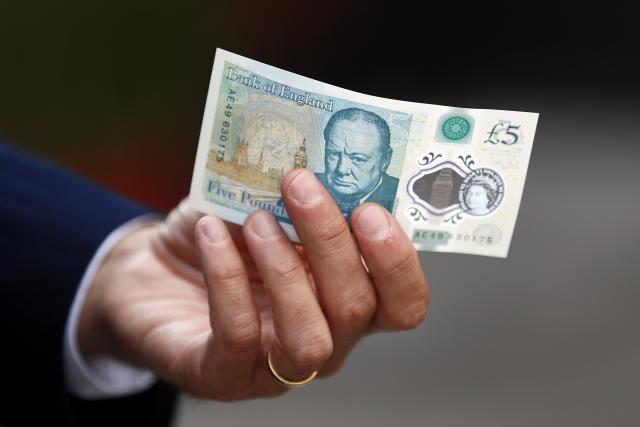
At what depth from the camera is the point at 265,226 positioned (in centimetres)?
147

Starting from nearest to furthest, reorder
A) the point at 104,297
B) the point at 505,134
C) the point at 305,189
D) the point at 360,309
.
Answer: the point at 305,189
the point at 360,309
the point at 505,134
the point at 104,297

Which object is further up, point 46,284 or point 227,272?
point 227,272

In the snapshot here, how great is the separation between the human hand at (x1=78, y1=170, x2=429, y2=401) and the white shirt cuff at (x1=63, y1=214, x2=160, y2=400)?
0.30 meters

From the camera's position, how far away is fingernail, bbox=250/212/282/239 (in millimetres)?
1458

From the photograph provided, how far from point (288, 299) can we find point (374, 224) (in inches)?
9.2

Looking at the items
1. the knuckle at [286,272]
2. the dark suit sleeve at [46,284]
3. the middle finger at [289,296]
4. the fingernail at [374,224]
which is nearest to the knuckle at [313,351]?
the middle finger at [289,296]

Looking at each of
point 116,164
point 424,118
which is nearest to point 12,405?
point 424,118

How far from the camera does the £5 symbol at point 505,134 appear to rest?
1.65 meters

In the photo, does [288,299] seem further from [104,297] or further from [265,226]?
[104,297]

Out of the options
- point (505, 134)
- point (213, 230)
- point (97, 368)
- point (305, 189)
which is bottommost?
point (97, 368)

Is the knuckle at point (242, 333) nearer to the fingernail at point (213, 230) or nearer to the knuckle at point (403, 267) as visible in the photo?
the fingernail at point (213, 230)

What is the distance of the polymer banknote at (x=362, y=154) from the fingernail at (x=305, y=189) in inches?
9.3

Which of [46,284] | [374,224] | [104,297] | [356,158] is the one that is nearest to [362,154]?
[356,158]

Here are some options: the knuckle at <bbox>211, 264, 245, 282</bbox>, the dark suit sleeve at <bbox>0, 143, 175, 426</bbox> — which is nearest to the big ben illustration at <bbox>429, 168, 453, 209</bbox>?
the knuckle at <bbox>211, 264, 245, 282</bbox>
